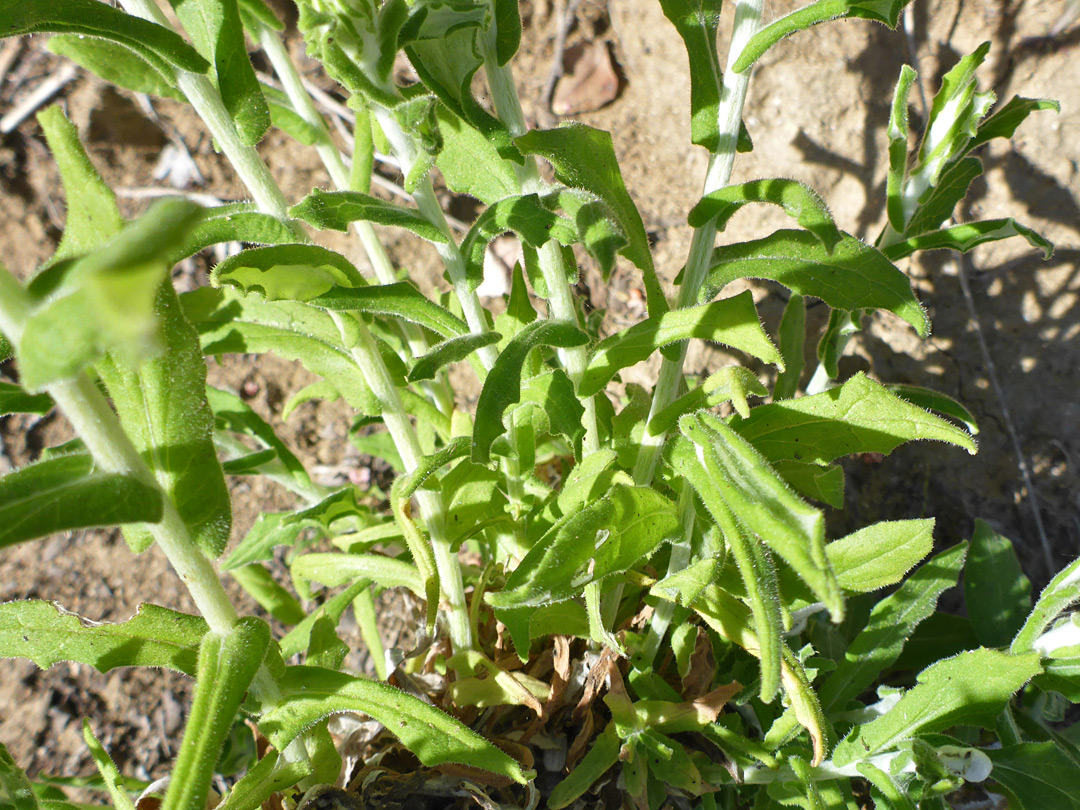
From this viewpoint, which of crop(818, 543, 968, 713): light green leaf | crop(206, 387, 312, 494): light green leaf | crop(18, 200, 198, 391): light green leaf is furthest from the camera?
crop(206, 387, 312, 494): light green leaf

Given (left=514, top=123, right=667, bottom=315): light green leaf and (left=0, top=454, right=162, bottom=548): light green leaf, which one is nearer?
(left=0, top=454, right=162, bottom=548): light green leaf

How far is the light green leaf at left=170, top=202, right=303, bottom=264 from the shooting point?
1276mm

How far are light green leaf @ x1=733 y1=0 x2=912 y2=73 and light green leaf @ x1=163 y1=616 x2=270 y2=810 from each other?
1217 millimetres

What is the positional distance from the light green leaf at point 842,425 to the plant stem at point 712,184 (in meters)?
0.16

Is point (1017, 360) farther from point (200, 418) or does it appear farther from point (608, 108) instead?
point (200, 418)

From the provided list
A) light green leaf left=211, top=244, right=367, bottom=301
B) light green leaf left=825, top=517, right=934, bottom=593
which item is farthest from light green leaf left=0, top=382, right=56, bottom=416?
light green leaf left=825, top=517, right=934, bottom=593

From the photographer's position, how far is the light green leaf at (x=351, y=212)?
118 centimetres

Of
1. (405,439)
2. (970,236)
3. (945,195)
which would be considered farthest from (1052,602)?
(405,439)

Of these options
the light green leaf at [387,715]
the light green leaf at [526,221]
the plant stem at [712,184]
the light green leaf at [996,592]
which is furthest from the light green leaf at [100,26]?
the light green leaf at [996,592]

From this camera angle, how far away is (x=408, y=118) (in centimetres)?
102

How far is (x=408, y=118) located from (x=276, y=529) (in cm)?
132

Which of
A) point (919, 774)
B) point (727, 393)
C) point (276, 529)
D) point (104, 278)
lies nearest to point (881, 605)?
point (919, 774)

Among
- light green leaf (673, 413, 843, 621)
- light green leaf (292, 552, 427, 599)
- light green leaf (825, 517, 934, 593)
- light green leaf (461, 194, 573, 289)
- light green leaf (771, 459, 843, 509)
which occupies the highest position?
light green leaf (461, 194, 573, 289)

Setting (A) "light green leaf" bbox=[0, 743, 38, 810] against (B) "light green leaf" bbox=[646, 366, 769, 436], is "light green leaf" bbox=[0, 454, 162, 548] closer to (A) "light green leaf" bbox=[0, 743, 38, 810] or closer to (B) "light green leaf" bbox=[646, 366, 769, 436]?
(A) "light green leaf" bbox=[0, 743, 38, 810]
